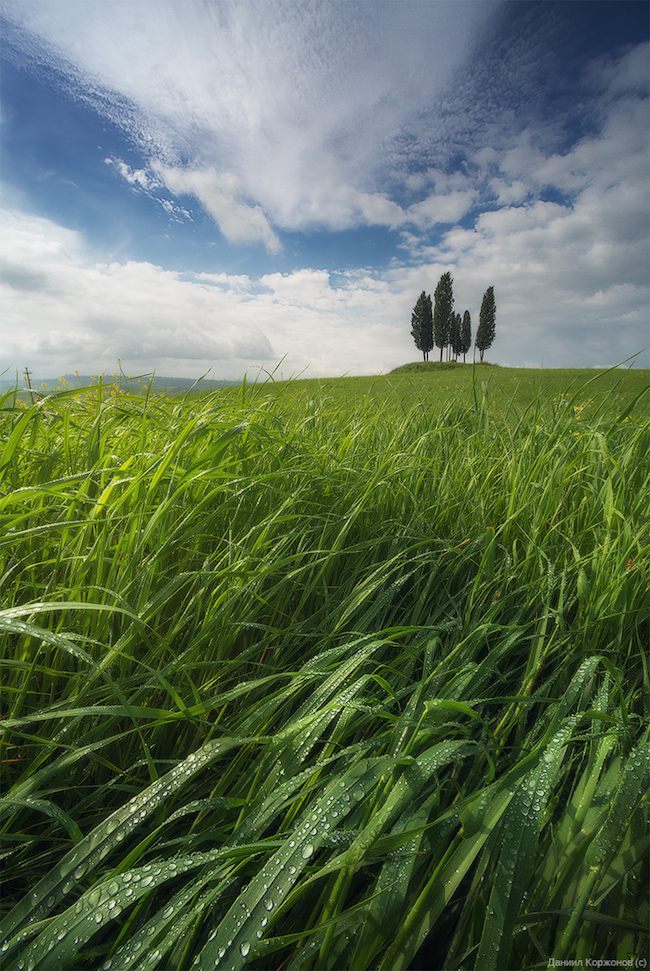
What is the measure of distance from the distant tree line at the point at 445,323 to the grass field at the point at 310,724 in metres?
46.0

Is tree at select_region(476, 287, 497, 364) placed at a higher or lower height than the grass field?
higher

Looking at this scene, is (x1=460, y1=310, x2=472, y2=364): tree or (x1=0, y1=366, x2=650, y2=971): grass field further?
(x1=460, y1=310, x2=472, y2=364): tree

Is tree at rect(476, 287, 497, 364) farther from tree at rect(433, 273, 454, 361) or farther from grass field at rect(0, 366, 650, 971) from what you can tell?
grass field at rect(0, 366, 650, 971)

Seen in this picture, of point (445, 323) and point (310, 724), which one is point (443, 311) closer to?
point (445, 323)

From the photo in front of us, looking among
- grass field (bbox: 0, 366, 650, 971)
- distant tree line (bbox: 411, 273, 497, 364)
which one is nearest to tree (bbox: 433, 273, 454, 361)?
distant tree line (bbox: 411, 273, 497, 364)

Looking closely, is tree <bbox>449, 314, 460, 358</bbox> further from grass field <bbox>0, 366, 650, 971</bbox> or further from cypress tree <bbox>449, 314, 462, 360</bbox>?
grass field <bbox>0, 366, 650, 971</bbox>

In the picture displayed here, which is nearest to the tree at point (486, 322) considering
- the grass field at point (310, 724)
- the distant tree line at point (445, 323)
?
the distant tree line at point (445, 323)

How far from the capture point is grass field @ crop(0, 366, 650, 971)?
0.86 metres

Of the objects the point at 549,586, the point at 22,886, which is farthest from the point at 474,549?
the point at 22,886

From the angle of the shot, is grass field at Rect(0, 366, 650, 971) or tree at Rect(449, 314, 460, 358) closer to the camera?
grass field at Rect(0, 366, 650, 971)

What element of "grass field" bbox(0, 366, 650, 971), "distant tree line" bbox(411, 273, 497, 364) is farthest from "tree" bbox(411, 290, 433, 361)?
"grass field" bbox(0, 366, 650, 971)

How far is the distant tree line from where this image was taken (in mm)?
45438

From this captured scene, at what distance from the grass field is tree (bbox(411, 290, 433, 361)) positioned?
1848 inches

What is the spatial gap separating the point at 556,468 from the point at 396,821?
1678 mm
